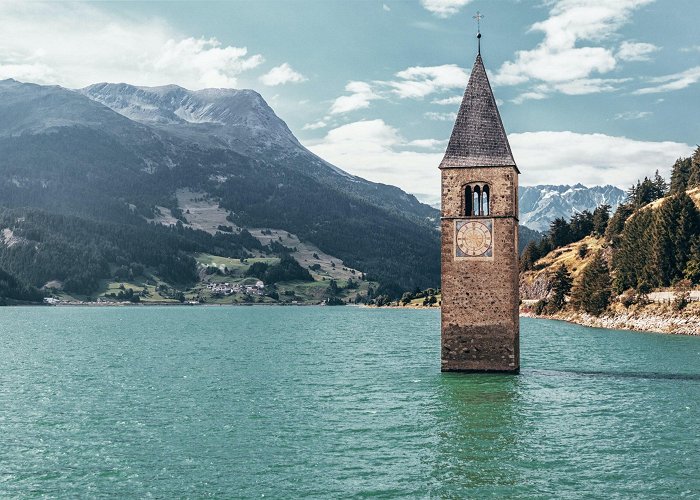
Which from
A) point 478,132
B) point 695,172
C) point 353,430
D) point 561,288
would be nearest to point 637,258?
point 561,288

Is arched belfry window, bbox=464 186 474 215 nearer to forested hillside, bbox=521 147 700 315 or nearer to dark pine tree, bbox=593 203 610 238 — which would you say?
forested hillside, bbox=521 147 700 315

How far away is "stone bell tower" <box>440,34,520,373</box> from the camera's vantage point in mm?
51750

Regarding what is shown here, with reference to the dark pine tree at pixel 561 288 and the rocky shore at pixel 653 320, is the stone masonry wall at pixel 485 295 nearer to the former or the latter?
the rocky shore at pixel 653 320

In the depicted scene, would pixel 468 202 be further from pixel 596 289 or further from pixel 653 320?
pixel 596 289

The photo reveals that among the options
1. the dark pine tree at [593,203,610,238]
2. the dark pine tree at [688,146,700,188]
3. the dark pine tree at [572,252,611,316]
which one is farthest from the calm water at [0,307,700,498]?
the dark pine tree at [593,203,610,238]

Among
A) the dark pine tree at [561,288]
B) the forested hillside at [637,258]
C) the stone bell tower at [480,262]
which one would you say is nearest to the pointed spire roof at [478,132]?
the stone bell tower at [480,262]

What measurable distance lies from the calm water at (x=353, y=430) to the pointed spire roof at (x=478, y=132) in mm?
16089

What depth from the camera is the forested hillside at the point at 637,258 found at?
387ft

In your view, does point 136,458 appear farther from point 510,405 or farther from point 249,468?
point 510,405

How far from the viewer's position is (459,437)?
35875 mm

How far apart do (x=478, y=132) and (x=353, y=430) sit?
2656 centimetres

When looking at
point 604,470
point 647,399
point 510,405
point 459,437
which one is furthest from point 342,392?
point 604,470

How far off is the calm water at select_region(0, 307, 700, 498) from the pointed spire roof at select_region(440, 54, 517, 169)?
16.1 metres

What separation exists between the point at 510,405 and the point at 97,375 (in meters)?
39.7
